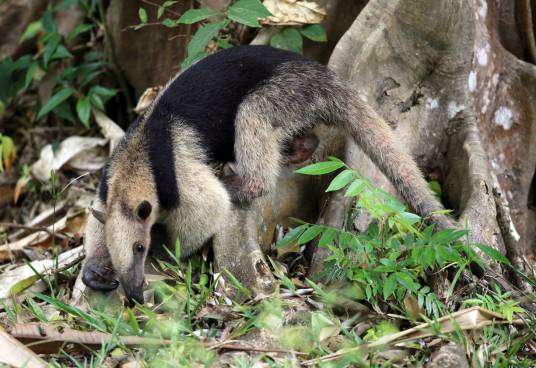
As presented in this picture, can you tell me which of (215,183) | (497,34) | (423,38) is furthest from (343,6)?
(215,183)

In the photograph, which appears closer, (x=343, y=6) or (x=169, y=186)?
(x=169, y=186)

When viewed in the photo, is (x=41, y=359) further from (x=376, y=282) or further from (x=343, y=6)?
(x=343, y=6)

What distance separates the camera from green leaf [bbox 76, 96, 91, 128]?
22.6 ft

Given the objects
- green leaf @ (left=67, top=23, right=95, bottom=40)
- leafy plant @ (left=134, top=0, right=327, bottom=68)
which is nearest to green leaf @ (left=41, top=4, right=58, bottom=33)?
green leaf @ (left=67, top=23, right=95, bottom=40)

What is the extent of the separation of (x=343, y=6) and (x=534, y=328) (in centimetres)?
310

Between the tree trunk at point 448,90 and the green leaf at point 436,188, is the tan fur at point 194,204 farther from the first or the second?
the green leaf at point 436,188

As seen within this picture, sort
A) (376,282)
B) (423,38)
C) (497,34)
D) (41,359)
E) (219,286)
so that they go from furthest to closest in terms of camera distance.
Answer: (497,34) < (423,38) < (219,286) < (376,282) < (41,359)

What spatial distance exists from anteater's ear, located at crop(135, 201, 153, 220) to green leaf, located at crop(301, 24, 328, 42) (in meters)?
1.98

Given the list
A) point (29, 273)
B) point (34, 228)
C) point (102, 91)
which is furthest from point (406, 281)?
point (102, 91)

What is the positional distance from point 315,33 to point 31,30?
3.40 meters

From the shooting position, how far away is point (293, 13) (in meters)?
5.67

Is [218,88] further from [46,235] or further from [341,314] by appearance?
[46,235]

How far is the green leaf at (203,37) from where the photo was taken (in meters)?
5.34

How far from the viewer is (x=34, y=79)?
775 centimetres
